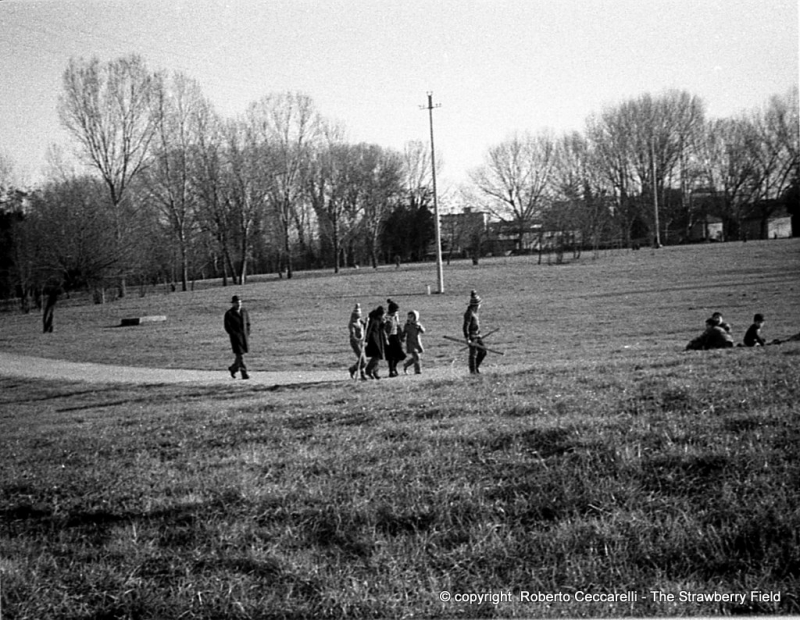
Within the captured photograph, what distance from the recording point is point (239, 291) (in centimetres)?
1194

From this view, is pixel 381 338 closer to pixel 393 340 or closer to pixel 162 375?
pixel 393 340

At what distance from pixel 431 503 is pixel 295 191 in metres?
7.67

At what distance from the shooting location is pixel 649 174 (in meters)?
9.65

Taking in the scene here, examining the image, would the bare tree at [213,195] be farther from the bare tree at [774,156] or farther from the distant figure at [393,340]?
the bare tree at [774,156]

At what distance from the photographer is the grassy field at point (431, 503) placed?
3211 millimetres

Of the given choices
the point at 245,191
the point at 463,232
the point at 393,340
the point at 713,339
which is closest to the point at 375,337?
the point at 393,340

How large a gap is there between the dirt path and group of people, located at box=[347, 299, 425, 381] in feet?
1.60

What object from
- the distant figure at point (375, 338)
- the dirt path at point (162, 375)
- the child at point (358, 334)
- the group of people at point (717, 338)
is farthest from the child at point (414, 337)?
the group of people at point (717, 338)

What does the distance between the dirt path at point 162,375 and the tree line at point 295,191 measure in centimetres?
232

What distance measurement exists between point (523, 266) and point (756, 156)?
514cm

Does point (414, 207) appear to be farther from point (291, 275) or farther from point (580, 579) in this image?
point (580, 579)

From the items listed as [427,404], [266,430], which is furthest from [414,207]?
[266,430]

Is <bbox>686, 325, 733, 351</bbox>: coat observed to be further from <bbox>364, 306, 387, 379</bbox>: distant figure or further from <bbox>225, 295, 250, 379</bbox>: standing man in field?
<bbox>225, 295, 250, 379</bbox>: standing man in field

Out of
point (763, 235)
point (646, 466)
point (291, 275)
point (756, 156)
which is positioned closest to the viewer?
point (646, 466)
